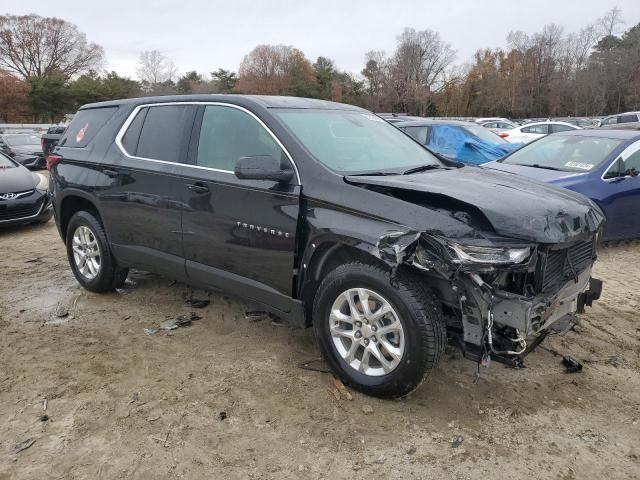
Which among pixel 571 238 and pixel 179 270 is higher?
pixel 571 238

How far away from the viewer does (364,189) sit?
3156mm

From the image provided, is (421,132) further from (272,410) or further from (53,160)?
(272,410)

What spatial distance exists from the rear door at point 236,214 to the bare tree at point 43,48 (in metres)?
66.4

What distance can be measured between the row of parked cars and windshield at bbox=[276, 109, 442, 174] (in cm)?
2

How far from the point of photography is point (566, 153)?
22.2 feet

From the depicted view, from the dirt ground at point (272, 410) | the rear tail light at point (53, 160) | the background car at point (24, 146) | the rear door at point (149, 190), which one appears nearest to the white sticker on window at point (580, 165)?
the dirt ground at point (272, 410)

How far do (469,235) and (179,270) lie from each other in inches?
93.9

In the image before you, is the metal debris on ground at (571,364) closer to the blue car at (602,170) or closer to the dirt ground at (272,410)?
the dirt ground at (272,410)

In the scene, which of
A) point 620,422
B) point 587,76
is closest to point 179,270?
point 620,422

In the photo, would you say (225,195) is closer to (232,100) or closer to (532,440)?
(232,100)

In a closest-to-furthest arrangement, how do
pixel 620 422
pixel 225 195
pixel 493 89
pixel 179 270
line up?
pixel 620 422 < pixel 225 195 < pixel 179 270 < pixel 493 89

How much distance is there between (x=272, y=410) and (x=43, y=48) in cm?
7418

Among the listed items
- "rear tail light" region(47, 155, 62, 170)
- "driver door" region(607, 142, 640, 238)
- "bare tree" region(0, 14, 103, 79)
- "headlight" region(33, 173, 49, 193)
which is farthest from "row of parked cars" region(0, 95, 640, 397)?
"bare tree" region(0, 14, 103, 79)

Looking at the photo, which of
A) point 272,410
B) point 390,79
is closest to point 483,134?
point 272,410
